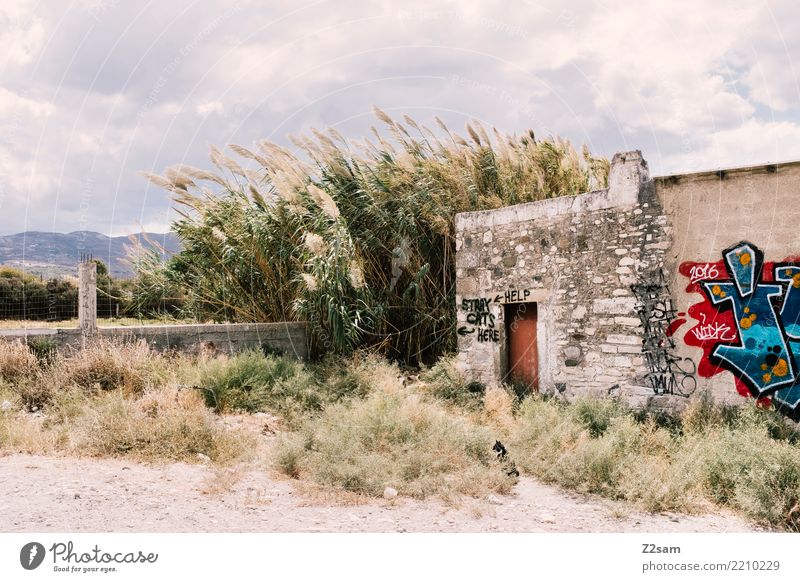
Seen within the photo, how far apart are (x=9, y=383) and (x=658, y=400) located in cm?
811

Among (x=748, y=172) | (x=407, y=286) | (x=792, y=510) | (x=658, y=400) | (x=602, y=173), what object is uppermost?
(x=602, y=173)

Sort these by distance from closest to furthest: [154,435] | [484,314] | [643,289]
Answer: [154,435] → [643,289] → [484,314]

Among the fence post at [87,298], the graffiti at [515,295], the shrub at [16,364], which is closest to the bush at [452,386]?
the graffiti at [515,295]

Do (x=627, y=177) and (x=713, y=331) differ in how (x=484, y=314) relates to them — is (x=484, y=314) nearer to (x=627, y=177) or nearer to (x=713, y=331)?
(x=627, y=177)

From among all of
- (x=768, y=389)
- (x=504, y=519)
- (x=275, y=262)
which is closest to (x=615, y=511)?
(x=504, y=519)

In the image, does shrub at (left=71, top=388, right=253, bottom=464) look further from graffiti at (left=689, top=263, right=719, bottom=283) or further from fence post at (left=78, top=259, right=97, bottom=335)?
graffiti at (left=689, top=263, right=719, bottom=283)

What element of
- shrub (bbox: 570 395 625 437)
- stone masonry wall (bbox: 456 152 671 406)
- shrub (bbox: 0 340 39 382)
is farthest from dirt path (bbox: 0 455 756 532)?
stone masonry wall (bbox: 456 152 671 406)

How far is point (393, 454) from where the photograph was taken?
5.99 m

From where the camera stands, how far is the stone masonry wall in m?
7.77

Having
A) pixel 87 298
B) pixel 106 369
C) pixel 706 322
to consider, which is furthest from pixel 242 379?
pixel 706 322

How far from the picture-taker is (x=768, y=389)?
22.0 ft

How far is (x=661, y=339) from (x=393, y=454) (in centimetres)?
369

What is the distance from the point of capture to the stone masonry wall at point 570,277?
777 cm
